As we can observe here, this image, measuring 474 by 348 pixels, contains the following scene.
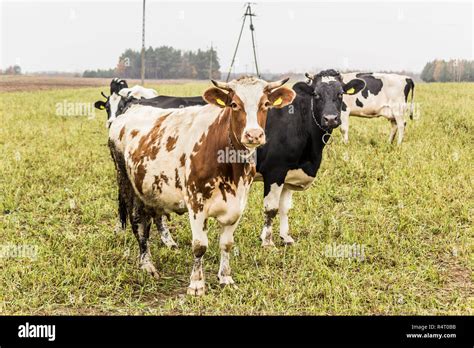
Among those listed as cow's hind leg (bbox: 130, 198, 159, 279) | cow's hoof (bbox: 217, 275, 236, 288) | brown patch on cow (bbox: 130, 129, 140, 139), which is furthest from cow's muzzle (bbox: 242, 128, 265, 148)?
cow's hind leg (bbox: 130, 198, 159, 279)

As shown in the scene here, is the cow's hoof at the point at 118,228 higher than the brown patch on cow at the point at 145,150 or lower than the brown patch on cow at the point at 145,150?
lower

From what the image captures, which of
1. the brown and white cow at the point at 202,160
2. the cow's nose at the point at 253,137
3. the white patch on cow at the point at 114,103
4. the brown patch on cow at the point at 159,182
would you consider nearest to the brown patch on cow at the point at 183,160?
the brown and white cow at the point at 202,160

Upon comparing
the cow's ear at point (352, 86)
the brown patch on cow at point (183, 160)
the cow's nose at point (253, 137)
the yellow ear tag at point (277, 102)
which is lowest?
the brown patch on cow at point (183, 160)

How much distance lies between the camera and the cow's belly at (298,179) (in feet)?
22.7

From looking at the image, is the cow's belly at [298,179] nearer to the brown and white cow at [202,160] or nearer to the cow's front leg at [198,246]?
the brown and white cow at [202,160]

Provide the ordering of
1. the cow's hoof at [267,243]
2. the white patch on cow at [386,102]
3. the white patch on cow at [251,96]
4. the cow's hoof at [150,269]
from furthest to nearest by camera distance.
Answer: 1. the white patch on cow at [386,102]
2. the cow's hoof at [267,243]
3. the cow's hoof at [150,269]
4. the white patch on cow at [251,96]

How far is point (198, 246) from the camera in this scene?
531 centimetres

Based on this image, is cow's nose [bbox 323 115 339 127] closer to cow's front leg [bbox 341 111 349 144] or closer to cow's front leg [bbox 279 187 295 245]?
cow's front leg [bbox 279 187 295 245]

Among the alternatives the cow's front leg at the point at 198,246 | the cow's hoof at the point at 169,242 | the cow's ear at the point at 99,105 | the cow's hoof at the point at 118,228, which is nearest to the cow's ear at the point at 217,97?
the cow's front leg at the point at 198,246

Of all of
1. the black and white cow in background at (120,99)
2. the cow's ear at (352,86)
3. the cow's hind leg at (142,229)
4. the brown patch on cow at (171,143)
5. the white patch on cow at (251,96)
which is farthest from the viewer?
the black and white cow in background at (120,99)

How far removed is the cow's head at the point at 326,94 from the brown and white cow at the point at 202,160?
55.4 inches

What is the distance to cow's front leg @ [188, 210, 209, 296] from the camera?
17.1 feet

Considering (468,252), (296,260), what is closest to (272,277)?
(296,260)

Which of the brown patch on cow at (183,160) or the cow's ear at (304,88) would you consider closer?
the brown patch on cow at (183,160)
